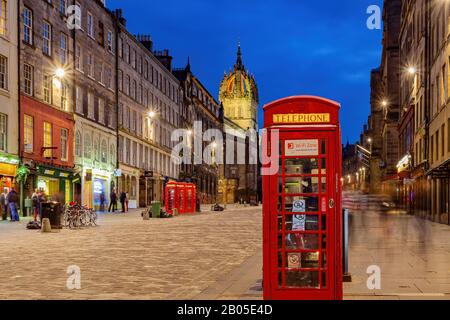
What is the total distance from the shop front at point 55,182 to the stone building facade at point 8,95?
304 centimetres

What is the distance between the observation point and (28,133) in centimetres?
3834

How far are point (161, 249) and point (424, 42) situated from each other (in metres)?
27.6

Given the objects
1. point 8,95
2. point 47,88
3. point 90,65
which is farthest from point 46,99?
point 90,65

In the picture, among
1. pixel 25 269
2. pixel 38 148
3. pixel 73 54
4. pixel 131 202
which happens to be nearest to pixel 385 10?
pixel 131 202

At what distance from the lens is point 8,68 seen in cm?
3566

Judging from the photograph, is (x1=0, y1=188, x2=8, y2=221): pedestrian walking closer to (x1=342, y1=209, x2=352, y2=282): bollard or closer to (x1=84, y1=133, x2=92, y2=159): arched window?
(x1=84, y1=133, x2=92, y2=159): arched window

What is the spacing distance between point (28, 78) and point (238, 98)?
131 metres

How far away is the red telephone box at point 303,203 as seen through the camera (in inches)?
316

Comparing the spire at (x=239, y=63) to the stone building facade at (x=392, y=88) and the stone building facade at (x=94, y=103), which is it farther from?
the stone building facade at (x=94, y=103)

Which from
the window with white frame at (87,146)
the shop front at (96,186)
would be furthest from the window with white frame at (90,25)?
the shop front at (96,186)

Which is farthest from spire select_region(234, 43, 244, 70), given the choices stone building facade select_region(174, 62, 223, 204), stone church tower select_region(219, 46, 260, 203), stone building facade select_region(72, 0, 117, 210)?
stone building facade select_region(72, 0, 117, 210)

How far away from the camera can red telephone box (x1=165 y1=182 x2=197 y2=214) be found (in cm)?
4391

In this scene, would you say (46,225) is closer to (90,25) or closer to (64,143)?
(64,143)

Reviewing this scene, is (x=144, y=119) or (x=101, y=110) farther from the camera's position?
(x=144, y=119)
